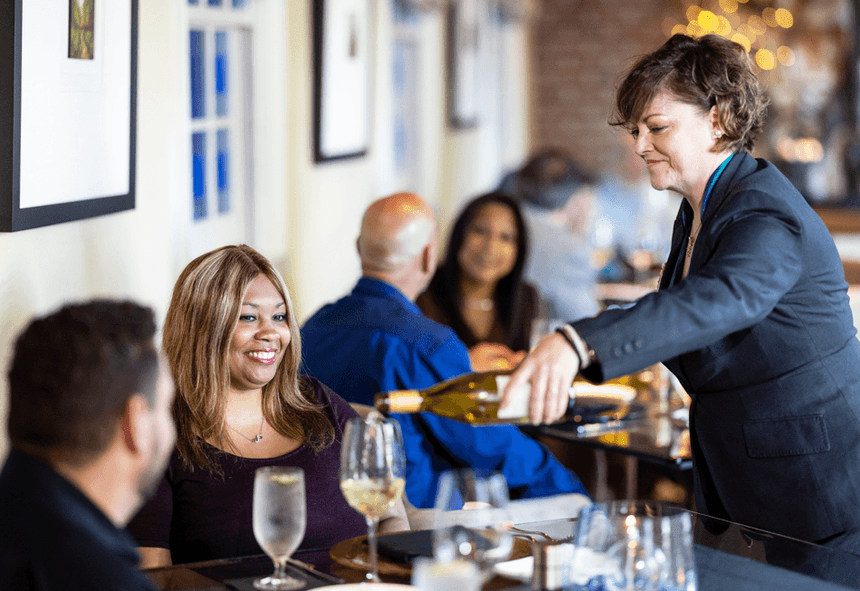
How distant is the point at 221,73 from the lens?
10.3 feet

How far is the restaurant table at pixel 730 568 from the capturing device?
124cm

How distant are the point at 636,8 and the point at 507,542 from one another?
7767 mm

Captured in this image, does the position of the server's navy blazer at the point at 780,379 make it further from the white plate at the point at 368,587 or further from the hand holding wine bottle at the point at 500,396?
the white plate at the point at 368,587

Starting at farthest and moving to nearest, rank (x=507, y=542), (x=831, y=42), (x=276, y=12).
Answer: (x=831, y=42) → (x=276, y=12) → (x=507, y=542)

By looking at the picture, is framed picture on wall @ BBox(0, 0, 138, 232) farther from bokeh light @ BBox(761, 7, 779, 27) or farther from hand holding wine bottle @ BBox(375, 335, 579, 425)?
bokeh light @ BBox(761, 7, 779, 27)

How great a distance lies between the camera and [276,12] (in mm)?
3320

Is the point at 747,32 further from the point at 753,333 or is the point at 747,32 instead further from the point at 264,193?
the point at 753,333

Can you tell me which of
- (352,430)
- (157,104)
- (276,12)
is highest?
(276,12)

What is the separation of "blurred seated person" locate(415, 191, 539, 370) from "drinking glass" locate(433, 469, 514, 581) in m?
2.19

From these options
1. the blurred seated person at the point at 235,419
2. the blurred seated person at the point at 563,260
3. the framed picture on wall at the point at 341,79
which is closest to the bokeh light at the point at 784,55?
the blurred seated person at the point at 563,260

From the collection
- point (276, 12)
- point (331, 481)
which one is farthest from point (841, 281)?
point (276, 12)

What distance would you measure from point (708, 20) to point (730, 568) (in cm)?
575

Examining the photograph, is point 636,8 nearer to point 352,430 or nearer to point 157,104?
point 157,104

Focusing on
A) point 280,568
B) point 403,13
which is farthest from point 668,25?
point 280,568
